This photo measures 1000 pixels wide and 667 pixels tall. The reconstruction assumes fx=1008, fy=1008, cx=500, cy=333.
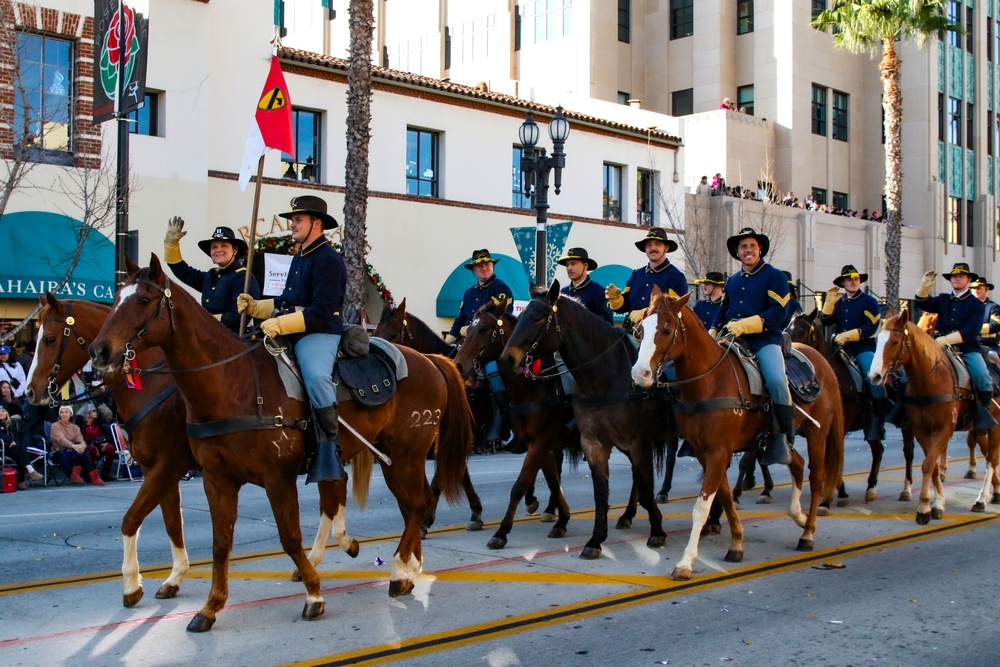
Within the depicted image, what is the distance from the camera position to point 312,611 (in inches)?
268

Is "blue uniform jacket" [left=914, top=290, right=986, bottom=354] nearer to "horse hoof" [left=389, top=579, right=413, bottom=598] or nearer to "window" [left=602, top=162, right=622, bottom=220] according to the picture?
"horse hoof" [left=389, top=579, right=413, bottom=598]

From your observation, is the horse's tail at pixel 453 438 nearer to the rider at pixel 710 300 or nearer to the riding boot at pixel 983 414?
the rider at pixel 710 300

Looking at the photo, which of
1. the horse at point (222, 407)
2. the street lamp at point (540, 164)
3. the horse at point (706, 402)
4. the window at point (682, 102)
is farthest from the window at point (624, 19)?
the horse at point (222, 407)

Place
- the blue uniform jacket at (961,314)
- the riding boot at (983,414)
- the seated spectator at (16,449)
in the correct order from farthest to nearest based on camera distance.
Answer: the seated spectator at (16,449), the blue uniform jacket at (961,314), the riding boot at (983,414)

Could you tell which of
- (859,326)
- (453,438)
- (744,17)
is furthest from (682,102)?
(453,438)

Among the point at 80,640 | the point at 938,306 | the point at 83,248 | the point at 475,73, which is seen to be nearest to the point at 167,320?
the point at 80,640

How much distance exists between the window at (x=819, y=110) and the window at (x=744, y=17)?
3891 mm

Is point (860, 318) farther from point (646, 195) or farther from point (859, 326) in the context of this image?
point (646, 195)

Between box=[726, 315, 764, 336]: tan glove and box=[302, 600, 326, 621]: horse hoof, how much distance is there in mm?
4518

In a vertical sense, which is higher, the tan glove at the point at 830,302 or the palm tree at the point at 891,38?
the palm tree at the point at 891,38

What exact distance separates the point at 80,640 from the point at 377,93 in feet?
70.4

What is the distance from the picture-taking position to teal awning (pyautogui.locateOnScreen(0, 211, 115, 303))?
18.4 m

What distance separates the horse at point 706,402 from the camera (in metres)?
8.26

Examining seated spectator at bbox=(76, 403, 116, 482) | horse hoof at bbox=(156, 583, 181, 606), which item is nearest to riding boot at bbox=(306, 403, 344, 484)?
horse hoof at bbox=(156, 583, 181, 606)
